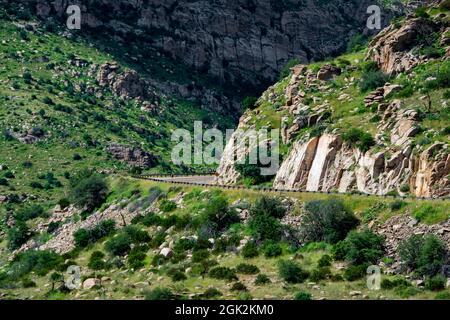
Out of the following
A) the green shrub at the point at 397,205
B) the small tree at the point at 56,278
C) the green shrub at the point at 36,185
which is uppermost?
the green shrub at the point at 397,205

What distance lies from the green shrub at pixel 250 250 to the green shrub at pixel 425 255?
44.2 feet

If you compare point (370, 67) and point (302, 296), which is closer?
point (302, 296)

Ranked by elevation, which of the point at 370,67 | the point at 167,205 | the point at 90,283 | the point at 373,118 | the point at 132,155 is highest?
the point at 370,67

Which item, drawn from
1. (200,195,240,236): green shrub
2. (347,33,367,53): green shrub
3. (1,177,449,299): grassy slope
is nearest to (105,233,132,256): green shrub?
(1,177,449,299): grassy slope

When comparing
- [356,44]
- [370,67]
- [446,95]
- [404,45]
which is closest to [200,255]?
[446,95]

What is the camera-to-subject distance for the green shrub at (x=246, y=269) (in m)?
64.6

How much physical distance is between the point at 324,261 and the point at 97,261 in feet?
74.0

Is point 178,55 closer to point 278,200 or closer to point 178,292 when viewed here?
point 278,200

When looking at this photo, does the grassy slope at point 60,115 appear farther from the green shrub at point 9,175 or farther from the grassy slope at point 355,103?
the grassy slope at point 355,103

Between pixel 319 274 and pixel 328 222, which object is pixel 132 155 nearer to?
pixel 328 222

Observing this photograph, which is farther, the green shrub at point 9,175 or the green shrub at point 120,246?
the green shrub at point 9,175

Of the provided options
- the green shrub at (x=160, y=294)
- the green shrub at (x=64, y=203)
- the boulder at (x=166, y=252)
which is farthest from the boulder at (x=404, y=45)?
the green shrub at (x=160, y=294)

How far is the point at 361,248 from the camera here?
6203 cm

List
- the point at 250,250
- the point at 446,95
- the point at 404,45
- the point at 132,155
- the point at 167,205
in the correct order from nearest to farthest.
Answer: the point at 250,250 < the point at 446,95 < the point at 167,205 < the point at 404,45 < the point at 132,155
